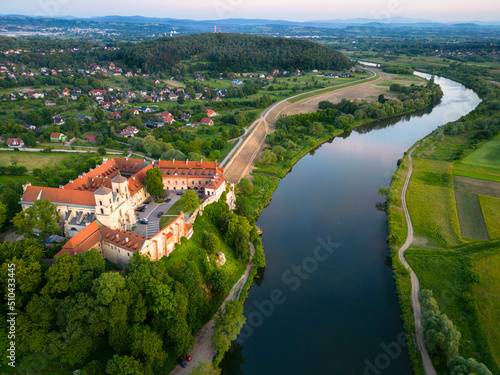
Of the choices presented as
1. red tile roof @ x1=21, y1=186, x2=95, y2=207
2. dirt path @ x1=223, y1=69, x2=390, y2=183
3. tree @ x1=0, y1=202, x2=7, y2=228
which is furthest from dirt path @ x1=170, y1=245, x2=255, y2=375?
dirt path @ x1=223, y1=69, x2=390, y2=183

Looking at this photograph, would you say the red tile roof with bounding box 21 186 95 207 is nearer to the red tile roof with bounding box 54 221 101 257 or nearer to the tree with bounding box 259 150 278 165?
the red tile roof with bounding box 54 221 101 257

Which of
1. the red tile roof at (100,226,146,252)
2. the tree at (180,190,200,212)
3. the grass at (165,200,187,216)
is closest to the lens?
the red tile roof at (100,226,146,252)

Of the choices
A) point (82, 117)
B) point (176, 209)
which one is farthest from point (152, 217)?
point (82, 117)

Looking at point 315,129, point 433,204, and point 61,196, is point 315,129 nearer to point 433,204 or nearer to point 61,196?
point 433,204

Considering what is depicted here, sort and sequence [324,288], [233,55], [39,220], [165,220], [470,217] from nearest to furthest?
[39,220] < [324,288] < [165,220] < [470,217] < [233,55]

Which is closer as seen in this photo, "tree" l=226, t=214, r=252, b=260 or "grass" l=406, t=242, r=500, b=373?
"grass" l=406, t=242, r=500, b=373

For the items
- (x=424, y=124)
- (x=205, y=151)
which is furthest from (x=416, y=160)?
(x=205, y=151)

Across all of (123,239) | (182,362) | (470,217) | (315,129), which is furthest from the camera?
(315,129)

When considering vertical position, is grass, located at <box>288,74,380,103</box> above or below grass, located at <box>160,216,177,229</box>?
below
